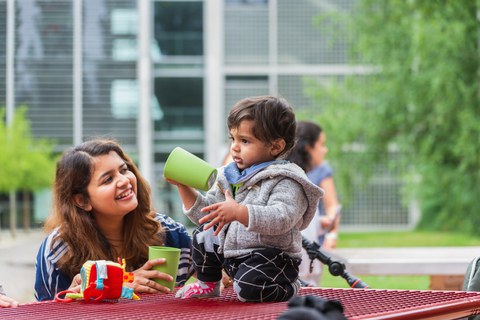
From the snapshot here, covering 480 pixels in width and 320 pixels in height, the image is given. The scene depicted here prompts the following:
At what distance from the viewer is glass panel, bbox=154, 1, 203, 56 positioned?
24.1 m

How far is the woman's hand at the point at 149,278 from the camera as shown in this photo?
7.20 ft

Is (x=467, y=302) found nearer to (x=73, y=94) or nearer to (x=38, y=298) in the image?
(x=38, y=298)

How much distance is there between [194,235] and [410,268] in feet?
9.11

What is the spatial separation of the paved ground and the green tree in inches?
52.6

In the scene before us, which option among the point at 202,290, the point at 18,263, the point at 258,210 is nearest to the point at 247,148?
the point at 258,210

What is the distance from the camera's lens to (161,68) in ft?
77.4

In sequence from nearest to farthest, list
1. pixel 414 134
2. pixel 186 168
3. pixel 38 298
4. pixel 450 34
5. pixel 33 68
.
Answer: pixel 186 168, pixel 38 298, pixel 450 34, pixel 414 134, pixel 33 68

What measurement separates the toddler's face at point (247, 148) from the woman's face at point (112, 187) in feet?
1.72

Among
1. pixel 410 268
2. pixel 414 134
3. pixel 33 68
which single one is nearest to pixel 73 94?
pixel 33 68

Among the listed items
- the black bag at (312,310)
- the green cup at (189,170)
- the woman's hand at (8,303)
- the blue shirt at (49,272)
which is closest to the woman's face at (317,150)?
the blue shirt at (49,272)

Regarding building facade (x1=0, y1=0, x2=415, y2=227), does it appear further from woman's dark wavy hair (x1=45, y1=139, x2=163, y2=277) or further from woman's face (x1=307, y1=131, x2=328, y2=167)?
woman's dark wavy hair (x1=45, y1=139, x2=163, y2=277)

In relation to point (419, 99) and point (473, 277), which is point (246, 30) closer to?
point (419, 99)

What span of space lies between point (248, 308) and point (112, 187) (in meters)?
0.79

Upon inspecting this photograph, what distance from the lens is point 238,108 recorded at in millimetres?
2023
